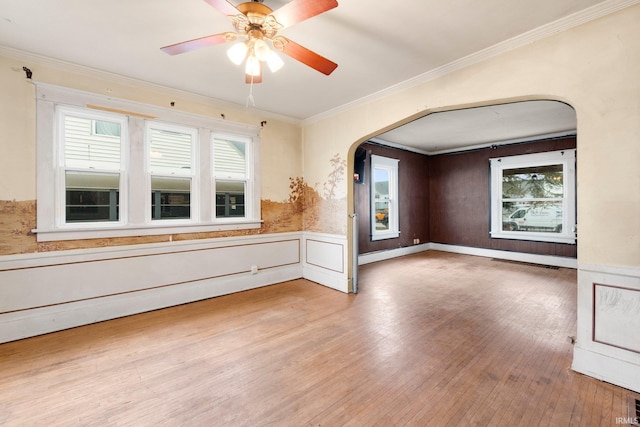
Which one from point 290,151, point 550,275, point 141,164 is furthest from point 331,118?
point 550,275

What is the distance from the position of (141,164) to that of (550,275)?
690 cm

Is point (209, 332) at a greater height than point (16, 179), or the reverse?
point (16, 179)

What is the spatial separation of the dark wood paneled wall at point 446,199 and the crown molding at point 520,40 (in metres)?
2.76

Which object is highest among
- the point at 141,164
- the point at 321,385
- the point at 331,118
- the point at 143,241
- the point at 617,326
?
the point at 331,118

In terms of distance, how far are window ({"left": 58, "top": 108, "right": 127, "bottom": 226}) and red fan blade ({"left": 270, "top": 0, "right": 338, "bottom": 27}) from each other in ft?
8.83

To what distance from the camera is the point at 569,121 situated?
496cm

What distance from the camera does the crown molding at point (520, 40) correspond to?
2045 mm

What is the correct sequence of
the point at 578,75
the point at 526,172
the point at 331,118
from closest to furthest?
the point at 578,75, the point at 331,118, the point at 526,172

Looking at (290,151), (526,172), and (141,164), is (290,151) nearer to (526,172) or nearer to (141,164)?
(141,164)

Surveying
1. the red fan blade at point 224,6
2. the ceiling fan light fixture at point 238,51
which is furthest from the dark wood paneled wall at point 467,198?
the red fan blade at point 224,6

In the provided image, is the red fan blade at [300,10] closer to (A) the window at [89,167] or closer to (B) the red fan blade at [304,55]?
(B) the red fan blade at [304,55]

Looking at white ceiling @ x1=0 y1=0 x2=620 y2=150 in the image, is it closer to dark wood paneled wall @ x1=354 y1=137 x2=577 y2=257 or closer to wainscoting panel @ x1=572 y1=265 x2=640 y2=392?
wainscoting panel @ x1=572 y1=265 x2=640 y2=392

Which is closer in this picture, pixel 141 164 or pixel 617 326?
pixel 617 326

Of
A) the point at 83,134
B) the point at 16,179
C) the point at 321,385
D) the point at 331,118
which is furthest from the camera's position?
the point at 331,118
